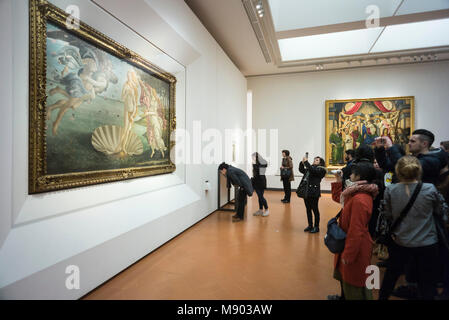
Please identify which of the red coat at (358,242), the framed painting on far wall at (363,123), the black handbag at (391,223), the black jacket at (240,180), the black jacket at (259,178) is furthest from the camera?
the framed painting on far wall at (363,123)

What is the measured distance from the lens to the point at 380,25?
7043 mm

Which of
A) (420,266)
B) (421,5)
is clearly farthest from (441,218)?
(421,5)

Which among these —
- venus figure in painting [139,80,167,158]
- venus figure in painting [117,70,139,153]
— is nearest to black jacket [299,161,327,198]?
venus figure in painting [139,80,167,158]

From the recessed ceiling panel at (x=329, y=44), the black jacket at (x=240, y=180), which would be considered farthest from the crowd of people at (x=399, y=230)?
the recessed ceiling panel at (x=329, y=44)

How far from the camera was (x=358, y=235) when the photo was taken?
217 cm

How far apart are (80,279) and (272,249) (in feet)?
10.4

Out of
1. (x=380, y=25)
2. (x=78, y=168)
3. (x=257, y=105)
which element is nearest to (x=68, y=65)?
(x=78, y=168)

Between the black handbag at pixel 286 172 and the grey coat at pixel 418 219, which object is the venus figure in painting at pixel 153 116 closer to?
the grey coat at pixel 418 219

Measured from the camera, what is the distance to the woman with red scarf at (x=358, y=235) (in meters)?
2.19

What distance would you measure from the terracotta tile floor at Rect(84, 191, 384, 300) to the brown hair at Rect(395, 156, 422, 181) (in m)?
1.78

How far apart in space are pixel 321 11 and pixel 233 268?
707 cm

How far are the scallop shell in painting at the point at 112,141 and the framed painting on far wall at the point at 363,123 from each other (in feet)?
29.5

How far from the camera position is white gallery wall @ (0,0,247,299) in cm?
230

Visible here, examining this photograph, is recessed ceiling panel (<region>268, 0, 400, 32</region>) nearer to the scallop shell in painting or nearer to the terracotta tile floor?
the scallop shell in painting
